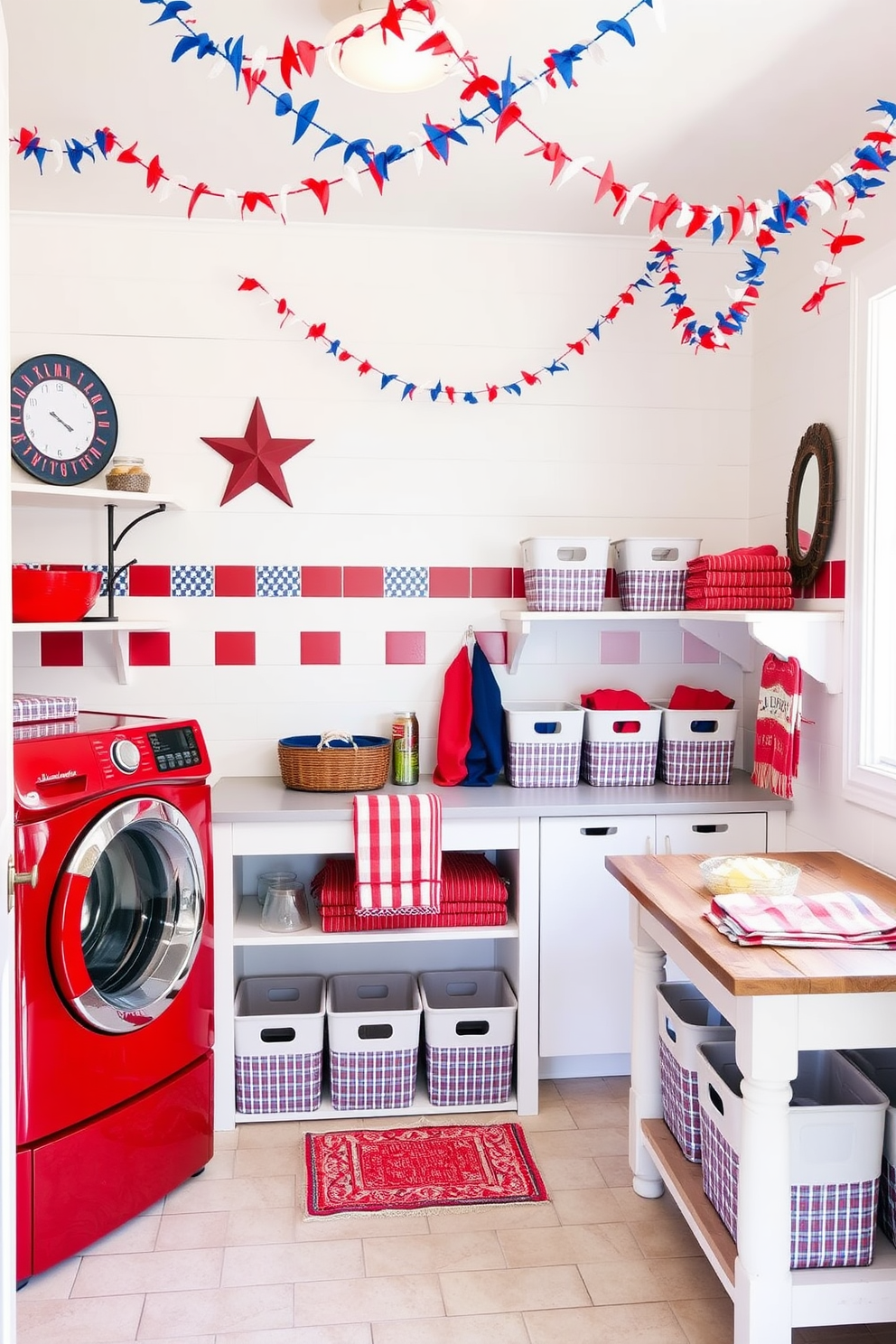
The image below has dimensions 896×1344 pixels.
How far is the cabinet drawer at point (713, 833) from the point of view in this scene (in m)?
3.04

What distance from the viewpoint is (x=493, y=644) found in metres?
3.41

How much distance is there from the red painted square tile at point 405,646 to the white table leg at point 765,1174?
5.88 feet

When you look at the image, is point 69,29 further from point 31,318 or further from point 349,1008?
point 349,1008

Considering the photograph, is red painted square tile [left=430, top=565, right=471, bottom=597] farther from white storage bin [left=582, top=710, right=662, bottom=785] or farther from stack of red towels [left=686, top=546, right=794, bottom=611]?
stack of red towels [left=686, top=546, right=794, bottom=611]

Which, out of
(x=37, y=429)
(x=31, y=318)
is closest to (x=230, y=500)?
(x=37, y=429)

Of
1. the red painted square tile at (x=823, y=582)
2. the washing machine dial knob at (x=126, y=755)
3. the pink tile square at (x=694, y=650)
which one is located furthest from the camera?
the pink tile square at (x=694, y=650)

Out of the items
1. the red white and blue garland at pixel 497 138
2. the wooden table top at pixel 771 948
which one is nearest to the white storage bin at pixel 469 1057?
the wooden table top at pixel 771 948

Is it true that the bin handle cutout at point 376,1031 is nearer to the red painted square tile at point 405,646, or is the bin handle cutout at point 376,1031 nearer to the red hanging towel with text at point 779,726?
the red painted square tile at point 405,646

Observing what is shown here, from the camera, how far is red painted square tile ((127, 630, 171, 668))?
10.8 feet

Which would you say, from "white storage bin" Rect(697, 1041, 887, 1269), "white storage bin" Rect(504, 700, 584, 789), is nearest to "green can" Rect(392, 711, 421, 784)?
"white storage bin" Rect(504, 700, 584, 789)

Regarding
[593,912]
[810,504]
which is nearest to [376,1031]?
[593,912]

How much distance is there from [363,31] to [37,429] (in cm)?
158

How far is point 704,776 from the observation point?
3277 millimetres

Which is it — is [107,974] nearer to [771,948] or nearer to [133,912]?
[133,912]
